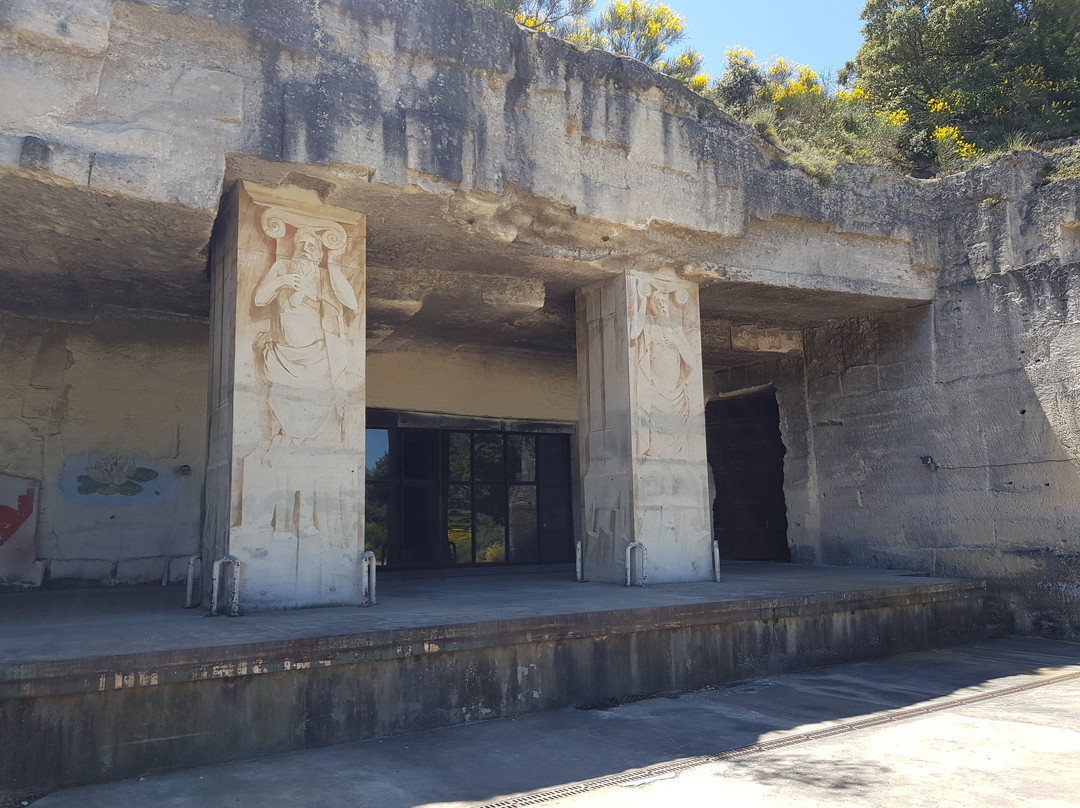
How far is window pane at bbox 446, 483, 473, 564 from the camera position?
10.6 meters

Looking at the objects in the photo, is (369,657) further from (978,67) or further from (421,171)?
(978,67)

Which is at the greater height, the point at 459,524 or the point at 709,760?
the point at 459,524

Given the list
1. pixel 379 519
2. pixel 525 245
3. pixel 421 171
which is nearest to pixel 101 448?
pixel 379 519

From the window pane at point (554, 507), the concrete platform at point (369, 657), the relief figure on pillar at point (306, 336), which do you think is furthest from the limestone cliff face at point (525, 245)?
the concrete platform at point (369, 657)

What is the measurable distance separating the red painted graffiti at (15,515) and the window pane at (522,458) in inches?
219

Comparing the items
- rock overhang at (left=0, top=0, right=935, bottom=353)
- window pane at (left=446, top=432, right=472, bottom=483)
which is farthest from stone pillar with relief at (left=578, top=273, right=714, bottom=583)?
window pane at (left=446, top=432, right=472, bottom=483)

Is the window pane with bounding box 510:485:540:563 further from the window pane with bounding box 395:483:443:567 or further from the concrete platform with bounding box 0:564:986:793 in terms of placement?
the concrete platform with bounding box 0:564:986:793

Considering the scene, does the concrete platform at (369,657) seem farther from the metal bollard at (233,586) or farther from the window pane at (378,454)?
the window pane at (378,454)

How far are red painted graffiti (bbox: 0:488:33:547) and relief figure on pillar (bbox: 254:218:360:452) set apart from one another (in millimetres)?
3630

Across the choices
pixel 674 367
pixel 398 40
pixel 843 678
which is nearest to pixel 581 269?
pixel 674 367

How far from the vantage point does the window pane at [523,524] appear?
11148 millimetres

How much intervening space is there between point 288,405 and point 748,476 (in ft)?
24.3

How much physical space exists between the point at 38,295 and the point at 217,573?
392 cm

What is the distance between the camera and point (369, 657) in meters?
4.60
